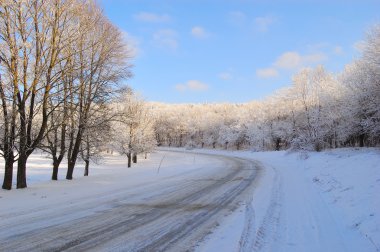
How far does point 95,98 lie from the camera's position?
18.8m

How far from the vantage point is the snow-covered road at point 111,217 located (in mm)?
6328

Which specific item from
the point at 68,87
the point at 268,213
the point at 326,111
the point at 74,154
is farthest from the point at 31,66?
the point at 326,111

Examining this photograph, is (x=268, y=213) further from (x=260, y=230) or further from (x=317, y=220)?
(x=260, y=230)

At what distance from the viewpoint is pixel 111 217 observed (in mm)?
8609

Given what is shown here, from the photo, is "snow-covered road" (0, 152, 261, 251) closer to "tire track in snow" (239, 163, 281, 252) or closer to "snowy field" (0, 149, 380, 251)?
"snowy field" (0, 149, 380, 251)

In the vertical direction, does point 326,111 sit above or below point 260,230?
above

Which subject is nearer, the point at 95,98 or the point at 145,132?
the point at 95,98

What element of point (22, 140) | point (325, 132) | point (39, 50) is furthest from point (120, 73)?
point (325, 132)

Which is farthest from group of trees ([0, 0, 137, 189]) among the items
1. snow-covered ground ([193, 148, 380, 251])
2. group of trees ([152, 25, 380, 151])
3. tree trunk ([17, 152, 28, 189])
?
group of trees ([152, 25, 380, 151])

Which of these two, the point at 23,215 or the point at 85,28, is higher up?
the point at 85,28

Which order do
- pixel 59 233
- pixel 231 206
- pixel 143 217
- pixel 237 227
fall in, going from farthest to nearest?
pixel 231 206 < pixel 143 217 < pixel 237 227 < pixel 59 233

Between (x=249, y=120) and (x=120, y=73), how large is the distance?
69.4 m

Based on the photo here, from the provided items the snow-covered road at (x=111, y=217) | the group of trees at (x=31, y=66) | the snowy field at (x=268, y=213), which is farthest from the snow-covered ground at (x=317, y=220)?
the group of trees at (x=31, y=66)

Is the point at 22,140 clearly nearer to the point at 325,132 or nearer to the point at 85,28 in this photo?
the point at 85,28
